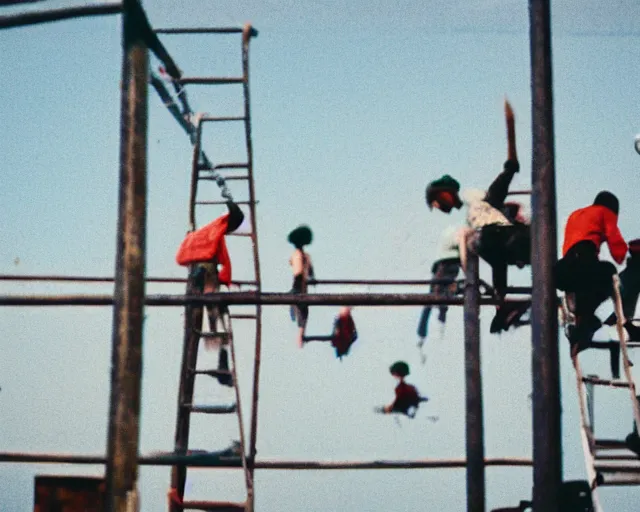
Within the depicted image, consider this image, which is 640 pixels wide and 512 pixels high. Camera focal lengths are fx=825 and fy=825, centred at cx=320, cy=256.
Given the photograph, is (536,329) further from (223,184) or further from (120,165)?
(223,184)

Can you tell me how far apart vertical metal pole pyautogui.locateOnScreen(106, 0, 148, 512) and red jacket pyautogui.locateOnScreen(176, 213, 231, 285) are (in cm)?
388

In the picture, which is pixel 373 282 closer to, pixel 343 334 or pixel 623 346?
pixel 343 334

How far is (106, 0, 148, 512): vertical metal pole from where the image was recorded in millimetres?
3762

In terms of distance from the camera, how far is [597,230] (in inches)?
243

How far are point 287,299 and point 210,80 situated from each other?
2.86m

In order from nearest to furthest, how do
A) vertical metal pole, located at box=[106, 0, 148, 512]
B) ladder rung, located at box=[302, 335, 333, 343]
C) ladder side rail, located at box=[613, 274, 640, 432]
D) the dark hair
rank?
vertical metal pole, located at box=[106, 0, 148, 512] → ladder side rail, located at box=[613, 274, 640, 432] → the dark hair → ladder rung, located at box=[302, 335, 333, 343]

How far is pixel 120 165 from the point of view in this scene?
3.98 metres

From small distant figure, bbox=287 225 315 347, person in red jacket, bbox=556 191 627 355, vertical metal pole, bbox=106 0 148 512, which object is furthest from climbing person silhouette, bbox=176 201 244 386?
vertical metal pole, bbox=106 0 148 512

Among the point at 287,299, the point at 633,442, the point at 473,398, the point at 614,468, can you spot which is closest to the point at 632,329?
the point at 633,442

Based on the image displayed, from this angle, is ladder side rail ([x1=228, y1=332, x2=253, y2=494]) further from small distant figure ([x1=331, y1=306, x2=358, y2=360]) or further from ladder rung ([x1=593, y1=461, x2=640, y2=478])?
ladder rung ([x1=593, y1=461, x2=640, y2=478])

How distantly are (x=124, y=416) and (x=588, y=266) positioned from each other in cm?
364

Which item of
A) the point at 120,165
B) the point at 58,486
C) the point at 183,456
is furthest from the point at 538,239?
the point at 183,456

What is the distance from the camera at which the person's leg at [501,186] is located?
5684 millimetres

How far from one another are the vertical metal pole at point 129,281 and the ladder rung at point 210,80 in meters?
3.67
